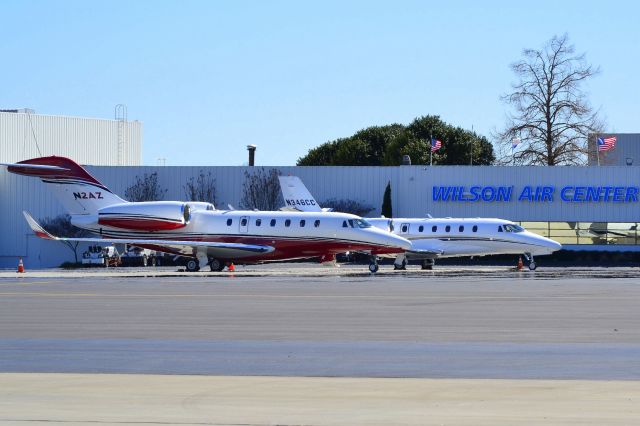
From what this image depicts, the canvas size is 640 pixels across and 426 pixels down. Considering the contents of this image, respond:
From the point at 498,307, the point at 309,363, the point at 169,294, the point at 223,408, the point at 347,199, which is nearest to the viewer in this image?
the point at 223,408

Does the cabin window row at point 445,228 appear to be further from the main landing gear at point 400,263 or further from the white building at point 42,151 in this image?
the white building at point 42,151

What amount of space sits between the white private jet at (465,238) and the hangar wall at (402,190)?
52.4 feet

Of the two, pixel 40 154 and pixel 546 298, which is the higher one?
pixel 40 154

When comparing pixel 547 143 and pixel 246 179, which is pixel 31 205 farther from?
pixel 547 143

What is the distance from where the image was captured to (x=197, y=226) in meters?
54.1

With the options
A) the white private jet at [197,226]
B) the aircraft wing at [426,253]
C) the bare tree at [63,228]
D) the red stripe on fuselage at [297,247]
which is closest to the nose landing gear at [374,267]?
the white private jet at [197,226]

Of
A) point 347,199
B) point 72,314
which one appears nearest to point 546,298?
point 72,314

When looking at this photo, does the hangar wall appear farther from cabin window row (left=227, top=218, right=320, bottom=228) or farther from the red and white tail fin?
the red and white tail fin

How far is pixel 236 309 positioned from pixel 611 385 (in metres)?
14.4

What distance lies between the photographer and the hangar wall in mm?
71375

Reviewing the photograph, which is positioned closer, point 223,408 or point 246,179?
point 223,408

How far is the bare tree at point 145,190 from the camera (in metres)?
75.6

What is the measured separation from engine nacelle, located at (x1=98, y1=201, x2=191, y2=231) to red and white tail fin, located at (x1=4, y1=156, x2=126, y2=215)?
3.04 feet

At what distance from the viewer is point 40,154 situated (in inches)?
3435
